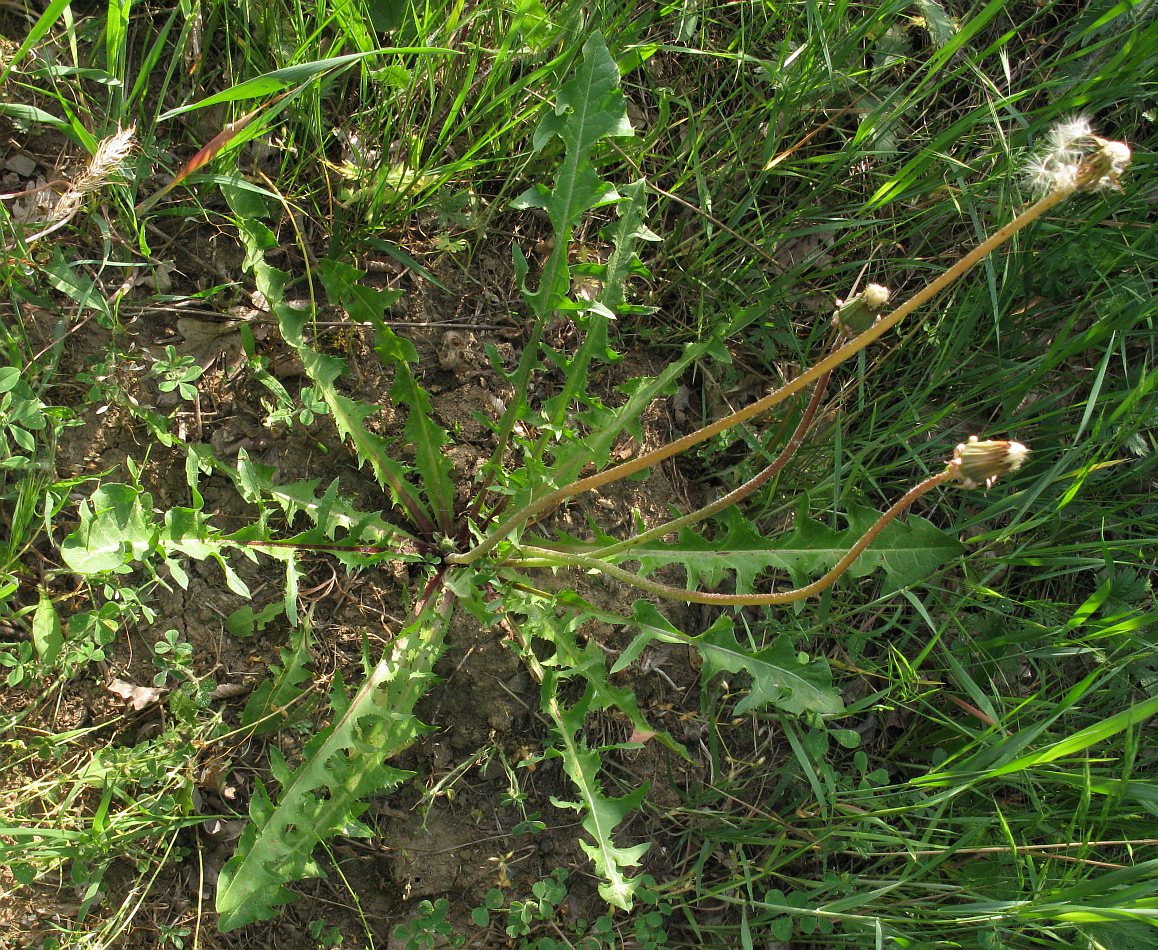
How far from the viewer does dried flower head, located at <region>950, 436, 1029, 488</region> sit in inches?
59.1

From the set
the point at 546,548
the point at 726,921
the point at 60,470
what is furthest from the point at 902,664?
the point at 60,470

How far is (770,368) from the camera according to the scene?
2900mm

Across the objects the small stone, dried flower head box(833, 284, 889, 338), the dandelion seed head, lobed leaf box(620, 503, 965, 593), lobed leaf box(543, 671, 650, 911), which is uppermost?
the small stone

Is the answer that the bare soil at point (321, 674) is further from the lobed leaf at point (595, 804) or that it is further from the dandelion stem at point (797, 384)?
the dandelion stem at point (797, 384)

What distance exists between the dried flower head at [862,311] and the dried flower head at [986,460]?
0.29 metres

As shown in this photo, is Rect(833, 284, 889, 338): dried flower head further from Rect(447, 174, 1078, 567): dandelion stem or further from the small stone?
the small stone

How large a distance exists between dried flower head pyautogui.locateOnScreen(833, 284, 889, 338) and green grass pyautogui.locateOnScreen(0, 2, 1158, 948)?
33.4 inches

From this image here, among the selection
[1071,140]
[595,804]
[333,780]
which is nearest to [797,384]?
[1071,140]

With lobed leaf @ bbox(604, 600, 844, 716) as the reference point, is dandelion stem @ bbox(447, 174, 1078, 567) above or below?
above

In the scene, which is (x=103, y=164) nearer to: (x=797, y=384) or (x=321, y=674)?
(x=321, y=674)

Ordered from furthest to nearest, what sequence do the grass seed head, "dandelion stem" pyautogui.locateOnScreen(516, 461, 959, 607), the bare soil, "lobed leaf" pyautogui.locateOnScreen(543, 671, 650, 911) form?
the bare soil < "lobed leaf" pyautogui.locateOnScreen(543, 671, 650, 911) < the grass seed head < "dandelion stem" pyautogui.locateOnScreen(516, 461, 959, 607)

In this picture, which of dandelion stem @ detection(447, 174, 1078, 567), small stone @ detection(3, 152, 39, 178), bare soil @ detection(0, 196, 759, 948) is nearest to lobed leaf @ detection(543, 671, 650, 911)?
bare soil @ detection(0, 196, 759, 948)

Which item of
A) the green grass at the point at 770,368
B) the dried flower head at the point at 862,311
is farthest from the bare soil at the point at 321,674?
the dried flower head at the point at 862,311

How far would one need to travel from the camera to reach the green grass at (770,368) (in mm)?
2271
